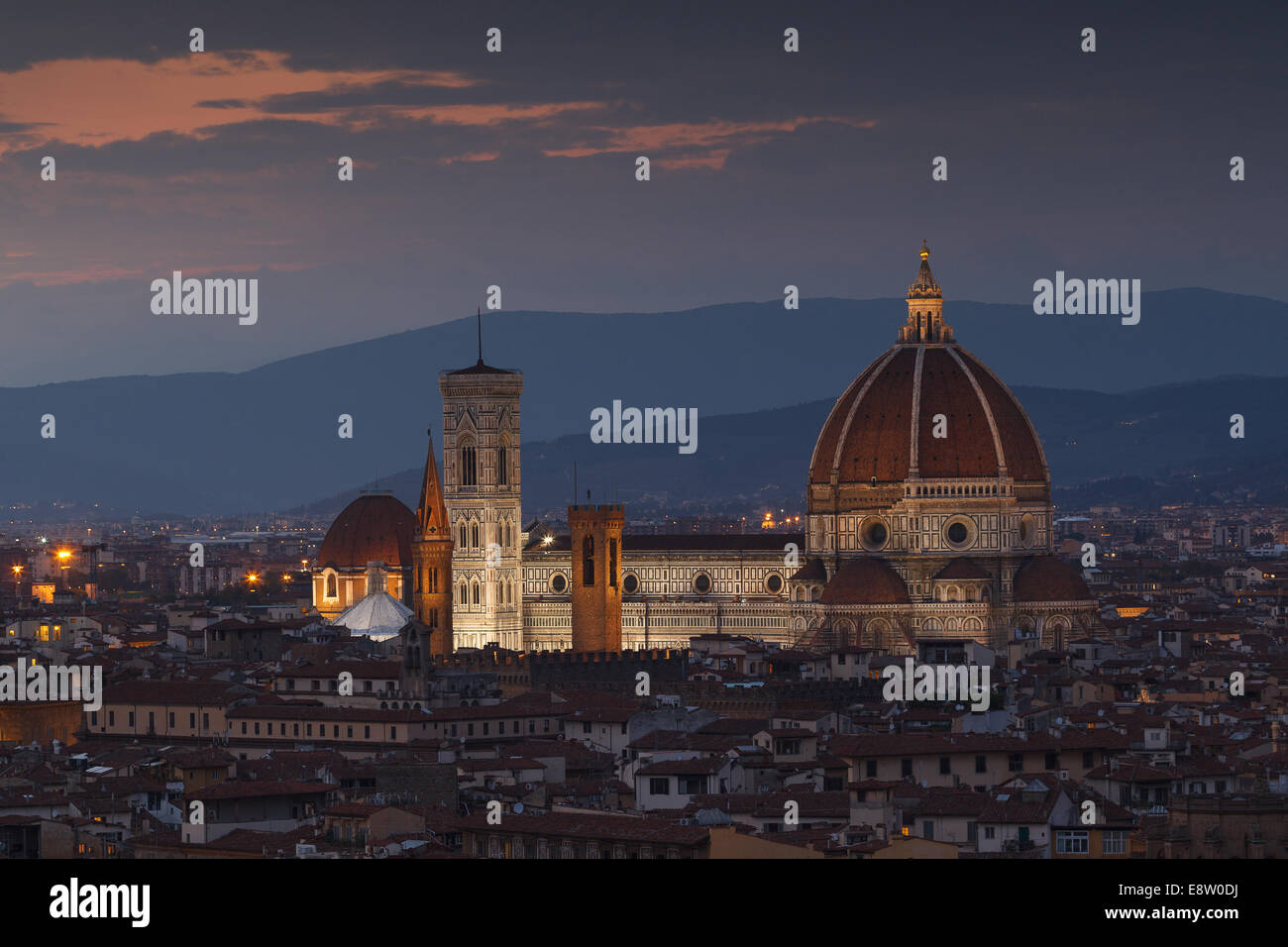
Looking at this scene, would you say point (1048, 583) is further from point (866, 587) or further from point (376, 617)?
point (376, 617)

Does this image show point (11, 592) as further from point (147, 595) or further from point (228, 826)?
point (228, 826)

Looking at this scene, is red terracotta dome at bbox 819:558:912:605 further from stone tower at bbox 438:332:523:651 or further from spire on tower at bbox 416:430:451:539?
spire on tower at bbox 416:430:451:539

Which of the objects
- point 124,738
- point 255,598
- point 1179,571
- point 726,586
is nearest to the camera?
point 124,738

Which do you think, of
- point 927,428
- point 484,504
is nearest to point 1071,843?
point 927,428

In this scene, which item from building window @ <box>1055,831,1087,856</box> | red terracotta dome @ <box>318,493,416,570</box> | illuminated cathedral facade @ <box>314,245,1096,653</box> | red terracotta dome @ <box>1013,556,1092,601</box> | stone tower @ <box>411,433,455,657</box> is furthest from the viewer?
red terracotta dome @ <box>318,493,416,570</box>

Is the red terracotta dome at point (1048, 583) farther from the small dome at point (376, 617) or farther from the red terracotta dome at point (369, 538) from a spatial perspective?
the red terracotta dome at point (369, 538)

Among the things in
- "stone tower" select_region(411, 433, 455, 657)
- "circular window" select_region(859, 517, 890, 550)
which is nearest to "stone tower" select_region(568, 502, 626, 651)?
"stone tower" select_region(411, 433, 455, 657)
